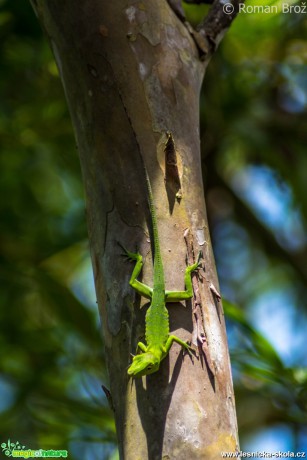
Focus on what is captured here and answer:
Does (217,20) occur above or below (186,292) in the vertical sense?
above

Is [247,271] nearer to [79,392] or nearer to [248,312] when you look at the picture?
[248,312]

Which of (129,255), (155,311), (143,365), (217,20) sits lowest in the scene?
(143,365)

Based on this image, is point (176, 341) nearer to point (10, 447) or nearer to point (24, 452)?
point (24, 452)

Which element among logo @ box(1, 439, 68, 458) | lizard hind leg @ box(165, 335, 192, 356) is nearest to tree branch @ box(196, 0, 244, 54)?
lizard hind leg @ box(165, 335, 192, 356)

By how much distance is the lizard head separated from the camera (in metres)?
2.18

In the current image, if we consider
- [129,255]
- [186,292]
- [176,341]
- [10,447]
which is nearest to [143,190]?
[129,255]

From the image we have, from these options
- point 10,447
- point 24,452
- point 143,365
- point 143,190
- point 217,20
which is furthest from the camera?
point 10,447

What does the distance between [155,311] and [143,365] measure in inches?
10.4

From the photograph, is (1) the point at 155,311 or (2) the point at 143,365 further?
(1) the point at 155,311

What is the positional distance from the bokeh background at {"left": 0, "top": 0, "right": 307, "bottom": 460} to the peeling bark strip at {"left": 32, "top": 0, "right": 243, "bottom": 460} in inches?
62.1

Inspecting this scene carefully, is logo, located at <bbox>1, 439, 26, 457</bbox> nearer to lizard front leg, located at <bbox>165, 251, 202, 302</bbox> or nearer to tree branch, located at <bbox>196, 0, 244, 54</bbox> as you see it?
lizard front leg, located at <bbox>165, 251, 202, 302</bbox>

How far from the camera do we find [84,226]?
5410 mm

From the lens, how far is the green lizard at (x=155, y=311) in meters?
2.21

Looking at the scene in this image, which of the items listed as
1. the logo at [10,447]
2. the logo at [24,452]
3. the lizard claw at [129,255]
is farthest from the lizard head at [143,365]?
the logo at [10,447]
